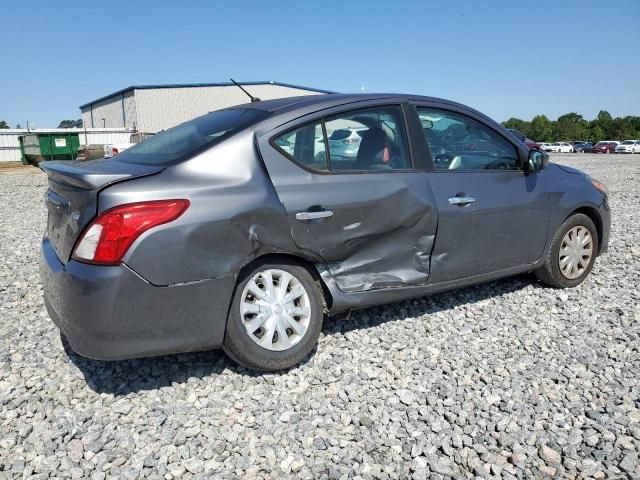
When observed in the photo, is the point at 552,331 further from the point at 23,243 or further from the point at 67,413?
the point at 23,243

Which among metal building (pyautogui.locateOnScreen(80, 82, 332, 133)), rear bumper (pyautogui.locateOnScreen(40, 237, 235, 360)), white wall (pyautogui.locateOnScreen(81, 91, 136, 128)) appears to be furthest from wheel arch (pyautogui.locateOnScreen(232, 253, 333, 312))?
white wall (pyautogui.locateOnScreen(81, 91, 136, 128))

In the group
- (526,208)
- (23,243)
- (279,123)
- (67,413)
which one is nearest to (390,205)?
(279,123)

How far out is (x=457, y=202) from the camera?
3637 mm

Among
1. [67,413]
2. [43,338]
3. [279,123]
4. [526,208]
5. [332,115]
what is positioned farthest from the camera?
[526,208]

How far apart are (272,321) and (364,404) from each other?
686 mm

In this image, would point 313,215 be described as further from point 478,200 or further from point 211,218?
point 478,200

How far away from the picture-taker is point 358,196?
324cm

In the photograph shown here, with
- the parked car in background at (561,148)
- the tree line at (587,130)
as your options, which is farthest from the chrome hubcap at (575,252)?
the tree line at (587,130)

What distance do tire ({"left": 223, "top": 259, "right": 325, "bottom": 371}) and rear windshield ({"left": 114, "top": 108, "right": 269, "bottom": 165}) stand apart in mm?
774

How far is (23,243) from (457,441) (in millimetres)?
5842

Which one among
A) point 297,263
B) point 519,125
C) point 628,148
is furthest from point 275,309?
point 519,125

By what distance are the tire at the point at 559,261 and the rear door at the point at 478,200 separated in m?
0.18

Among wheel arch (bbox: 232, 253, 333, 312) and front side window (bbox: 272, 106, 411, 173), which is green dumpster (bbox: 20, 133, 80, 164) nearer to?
front side window (bbox: 272, 106, 411, 173)

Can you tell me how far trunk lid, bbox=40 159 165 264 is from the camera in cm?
264
